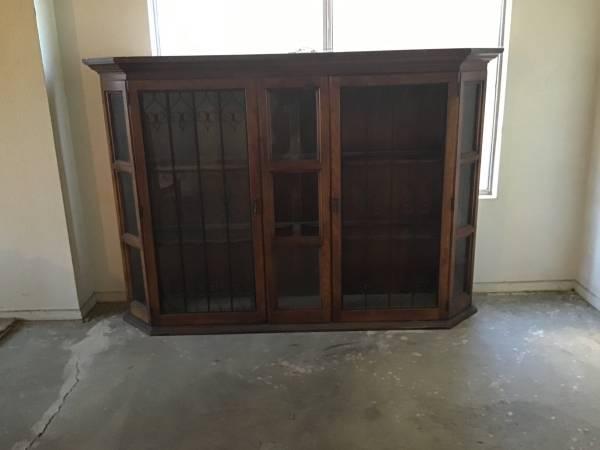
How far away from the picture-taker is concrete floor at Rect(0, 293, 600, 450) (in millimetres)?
2189

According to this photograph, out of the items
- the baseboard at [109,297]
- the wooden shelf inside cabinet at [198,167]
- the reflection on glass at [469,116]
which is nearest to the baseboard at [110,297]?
the baseboard at [109,297]

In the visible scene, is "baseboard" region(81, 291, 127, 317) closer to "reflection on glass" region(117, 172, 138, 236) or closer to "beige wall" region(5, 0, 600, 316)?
"beige wall" region(5, 0, 600, 316)

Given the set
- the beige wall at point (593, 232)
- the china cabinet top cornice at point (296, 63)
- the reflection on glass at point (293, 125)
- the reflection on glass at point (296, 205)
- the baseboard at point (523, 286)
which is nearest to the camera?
the china cabinet top cornice at point (296, 63)

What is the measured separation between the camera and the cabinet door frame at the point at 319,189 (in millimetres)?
2764

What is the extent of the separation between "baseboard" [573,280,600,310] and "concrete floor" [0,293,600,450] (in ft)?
0.25

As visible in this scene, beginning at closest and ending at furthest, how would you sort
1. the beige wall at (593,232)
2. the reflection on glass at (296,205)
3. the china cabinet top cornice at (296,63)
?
1. the china cabinet top cornice at (296,63)
2. the reflection on glass at (296,205)
3. the beige wall at (593,232)

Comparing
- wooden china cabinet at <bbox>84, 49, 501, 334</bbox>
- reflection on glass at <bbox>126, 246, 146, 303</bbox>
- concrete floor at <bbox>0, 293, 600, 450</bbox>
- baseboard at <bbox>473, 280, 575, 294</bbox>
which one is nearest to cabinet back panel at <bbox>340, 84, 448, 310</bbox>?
wooden china cabinet at <bbox>84, 49, 501, 334</bbox>

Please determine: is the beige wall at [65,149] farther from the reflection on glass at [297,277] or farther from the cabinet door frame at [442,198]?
the cabinet door frame at [442,198]

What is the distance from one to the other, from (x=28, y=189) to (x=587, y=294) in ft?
12.2

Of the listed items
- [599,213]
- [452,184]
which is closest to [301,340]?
[452,184]

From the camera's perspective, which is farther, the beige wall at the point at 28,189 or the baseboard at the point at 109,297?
the baseboard at the point at 109,297

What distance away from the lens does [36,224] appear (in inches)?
125

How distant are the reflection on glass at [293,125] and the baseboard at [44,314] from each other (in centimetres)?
172

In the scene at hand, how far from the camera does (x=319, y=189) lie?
2936mm
